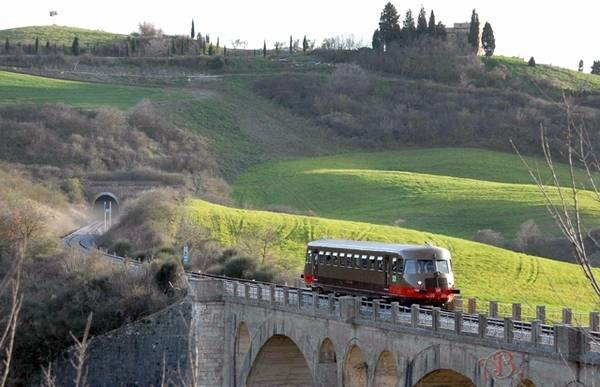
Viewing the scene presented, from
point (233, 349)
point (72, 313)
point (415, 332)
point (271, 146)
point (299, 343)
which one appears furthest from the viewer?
point (271, 146)

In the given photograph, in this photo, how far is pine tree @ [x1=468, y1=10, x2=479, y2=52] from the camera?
570ft

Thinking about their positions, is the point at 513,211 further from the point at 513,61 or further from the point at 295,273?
the point at 513,61

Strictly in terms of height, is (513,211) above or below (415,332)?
below

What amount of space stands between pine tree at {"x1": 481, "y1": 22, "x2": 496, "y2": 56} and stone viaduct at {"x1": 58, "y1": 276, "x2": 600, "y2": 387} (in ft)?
437

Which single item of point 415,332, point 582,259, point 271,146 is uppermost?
point 582,259

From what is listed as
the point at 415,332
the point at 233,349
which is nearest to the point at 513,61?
the point at 233,349

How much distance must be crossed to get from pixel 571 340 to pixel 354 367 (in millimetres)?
13022

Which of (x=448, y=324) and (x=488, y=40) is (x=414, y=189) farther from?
(x=488, y=40)

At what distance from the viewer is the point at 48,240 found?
224 ft

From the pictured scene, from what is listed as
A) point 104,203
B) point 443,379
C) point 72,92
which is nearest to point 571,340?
point 443,379

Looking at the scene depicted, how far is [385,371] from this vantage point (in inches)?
1364

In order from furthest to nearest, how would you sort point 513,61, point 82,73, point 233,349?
point 513,61, point 82,73, point 233,349

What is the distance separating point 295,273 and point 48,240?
15699 mm

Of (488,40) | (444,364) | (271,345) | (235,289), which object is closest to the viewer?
(444,364)
